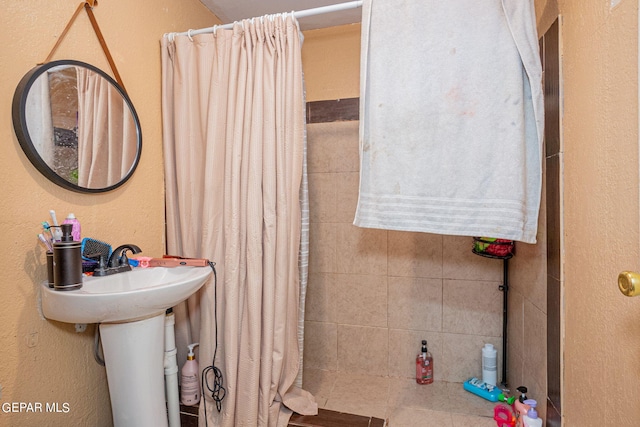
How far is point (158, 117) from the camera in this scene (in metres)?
1.63

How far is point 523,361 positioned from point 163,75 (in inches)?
88.8

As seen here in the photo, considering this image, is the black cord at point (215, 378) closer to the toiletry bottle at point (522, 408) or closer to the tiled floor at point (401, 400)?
the tiled floor at point (401, 400)

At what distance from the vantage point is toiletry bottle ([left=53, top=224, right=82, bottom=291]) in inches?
40.1

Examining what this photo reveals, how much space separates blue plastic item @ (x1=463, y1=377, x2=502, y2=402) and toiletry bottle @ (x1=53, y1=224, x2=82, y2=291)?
1.97m

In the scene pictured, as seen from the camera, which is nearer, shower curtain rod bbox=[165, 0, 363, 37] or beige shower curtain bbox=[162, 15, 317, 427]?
shower curtain rod bbox=[165, 0, 363, 37]

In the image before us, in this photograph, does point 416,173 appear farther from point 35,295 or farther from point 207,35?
point 35,295

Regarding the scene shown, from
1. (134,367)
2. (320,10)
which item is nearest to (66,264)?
(134,367)

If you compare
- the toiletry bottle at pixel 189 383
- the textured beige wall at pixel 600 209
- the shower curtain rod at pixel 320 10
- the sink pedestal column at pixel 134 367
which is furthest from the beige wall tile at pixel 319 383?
the shower curtain rod at pixel 320 10

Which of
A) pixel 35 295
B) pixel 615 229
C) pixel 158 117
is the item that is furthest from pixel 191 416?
pixel 615 229

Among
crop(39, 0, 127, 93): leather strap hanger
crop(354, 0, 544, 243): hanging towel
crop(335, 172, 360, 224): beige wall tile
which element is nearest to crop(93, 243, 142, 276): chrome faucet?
crop(39, 0, 127, 93): leather strap hanger

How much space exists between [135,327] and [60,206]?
Answer: 0.52 meters

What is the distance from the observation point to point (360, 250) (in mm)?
2082

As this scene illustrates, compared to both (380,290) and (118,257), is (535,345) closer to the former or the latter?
(380,290)

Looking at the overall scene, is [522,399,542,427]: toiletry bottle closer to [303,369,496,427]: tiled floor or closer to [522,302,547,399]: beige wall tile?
[522,302,547,399]: beige wall tile
